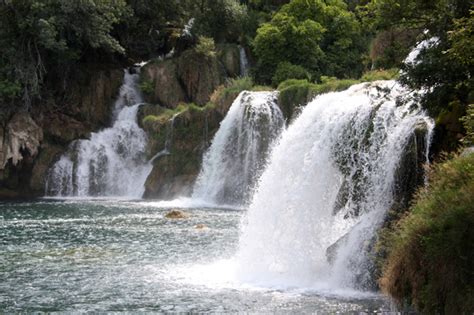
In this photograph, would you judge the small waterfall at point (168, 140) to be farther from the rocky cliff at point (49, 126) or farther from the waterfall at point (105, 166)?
the rocky cliff at point (49, 126)

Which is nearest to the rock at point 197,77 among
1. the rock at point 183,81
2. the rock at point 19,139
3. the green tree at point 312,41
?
the rock at point 183,81

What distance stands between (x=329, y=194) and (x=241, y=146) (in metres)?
18.4

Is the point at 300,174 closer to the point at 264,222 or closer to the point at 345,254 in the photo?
the point at 264,222

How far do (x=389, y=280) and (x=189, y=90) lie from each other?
3364cm

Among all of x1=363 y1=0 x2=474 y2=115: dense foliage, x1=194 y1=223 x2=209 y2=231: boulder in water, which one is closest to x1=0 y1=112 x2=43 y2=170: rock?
x1=194 y1=223 x2=209 y2=231: boulder in water

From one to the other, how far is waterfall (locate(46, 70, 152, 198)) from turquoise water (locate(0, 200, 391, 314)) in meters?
12.1

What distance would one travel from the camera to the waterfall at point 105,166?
130 ft

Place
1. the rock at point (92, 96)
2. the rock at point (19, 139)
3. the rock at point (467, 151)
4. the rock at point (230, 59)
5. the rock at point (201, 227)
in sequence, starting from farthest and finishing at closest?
the rock at point (230, 59) < the rock at point (92, 96) < the rock at point (19, 139) < the rock at point (201, 227) < the rock at point (467, 151)

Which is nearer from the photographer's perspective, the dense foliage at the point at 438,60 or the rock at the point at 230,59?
the dense foliage at the point at 438,60

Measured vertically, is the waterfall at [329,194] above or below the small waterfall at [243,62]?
below

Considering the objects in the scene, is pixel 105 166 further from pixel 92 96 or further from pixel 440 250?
pixel 440 250

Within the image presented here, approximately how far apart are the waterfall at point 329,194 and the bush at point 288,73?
65.5 feet

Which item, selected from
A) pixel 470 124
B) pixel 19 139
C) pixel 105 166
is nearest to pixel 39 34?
pixel 19 139

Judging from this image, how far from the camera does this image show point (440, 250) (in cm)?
1032
